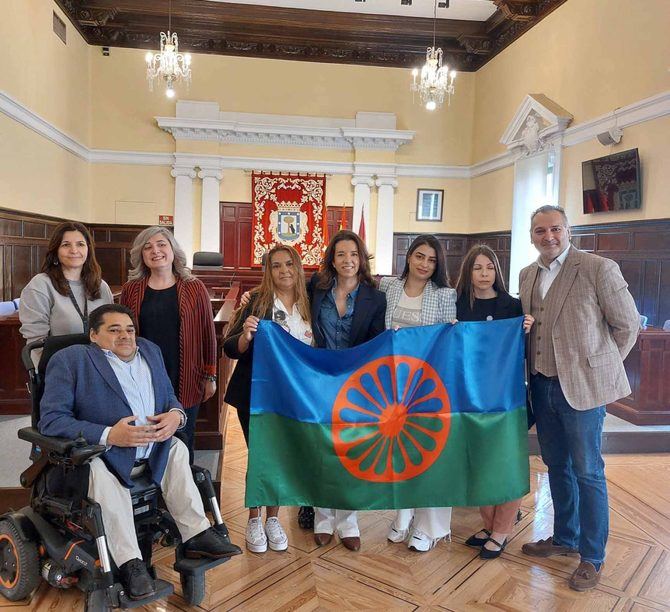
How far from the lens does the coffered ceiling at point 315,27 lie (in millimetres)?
9195

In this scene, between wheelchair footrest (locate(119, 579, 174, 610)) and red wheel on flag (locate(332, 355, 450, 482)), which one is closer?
wheelchair footrest (locate(119, 579, 174, 610))

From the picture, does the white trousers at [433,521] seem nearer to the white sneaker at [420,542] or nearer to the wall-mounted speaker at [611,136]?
the white sneaker at [420,542]

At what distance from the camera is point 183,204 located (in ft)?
33.7

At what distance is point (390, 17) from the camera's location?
31.9ft

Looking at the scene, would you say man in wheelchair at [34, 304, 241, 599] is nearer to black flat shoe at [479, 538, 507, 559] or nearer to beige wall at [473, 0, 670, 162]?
black flat shoe at [479, 538, 507, 559]

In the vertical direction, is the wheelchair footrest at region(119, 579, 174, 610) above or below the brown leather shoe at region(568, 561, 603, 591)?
above

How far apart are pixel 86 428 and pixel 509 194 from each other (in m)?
8.76

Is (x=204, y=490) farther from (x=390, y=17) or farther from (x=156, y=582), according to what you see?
(x=390, y=17)

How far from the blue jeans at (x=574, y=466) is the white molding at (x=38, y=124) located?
269 inches

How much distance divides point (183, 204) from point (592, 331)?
30.1ft

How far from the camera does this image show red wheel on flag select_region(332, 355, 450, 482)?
7.89ft

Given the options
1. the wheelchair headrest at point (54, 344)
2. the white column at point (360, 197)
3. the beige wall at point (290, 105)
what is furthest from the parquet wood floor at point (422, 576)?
the white column at point (360, 197)

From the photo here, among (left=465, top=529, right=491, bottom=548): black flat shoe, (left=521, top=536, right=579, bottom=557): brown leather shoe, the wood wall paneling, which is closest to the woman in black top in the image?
(left=465, top=529, right=491, bottom=548): black flat shoe

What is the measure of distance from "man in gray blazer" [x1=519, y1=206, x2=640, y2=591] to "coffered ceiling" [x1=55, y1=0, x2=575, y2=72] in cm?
777
